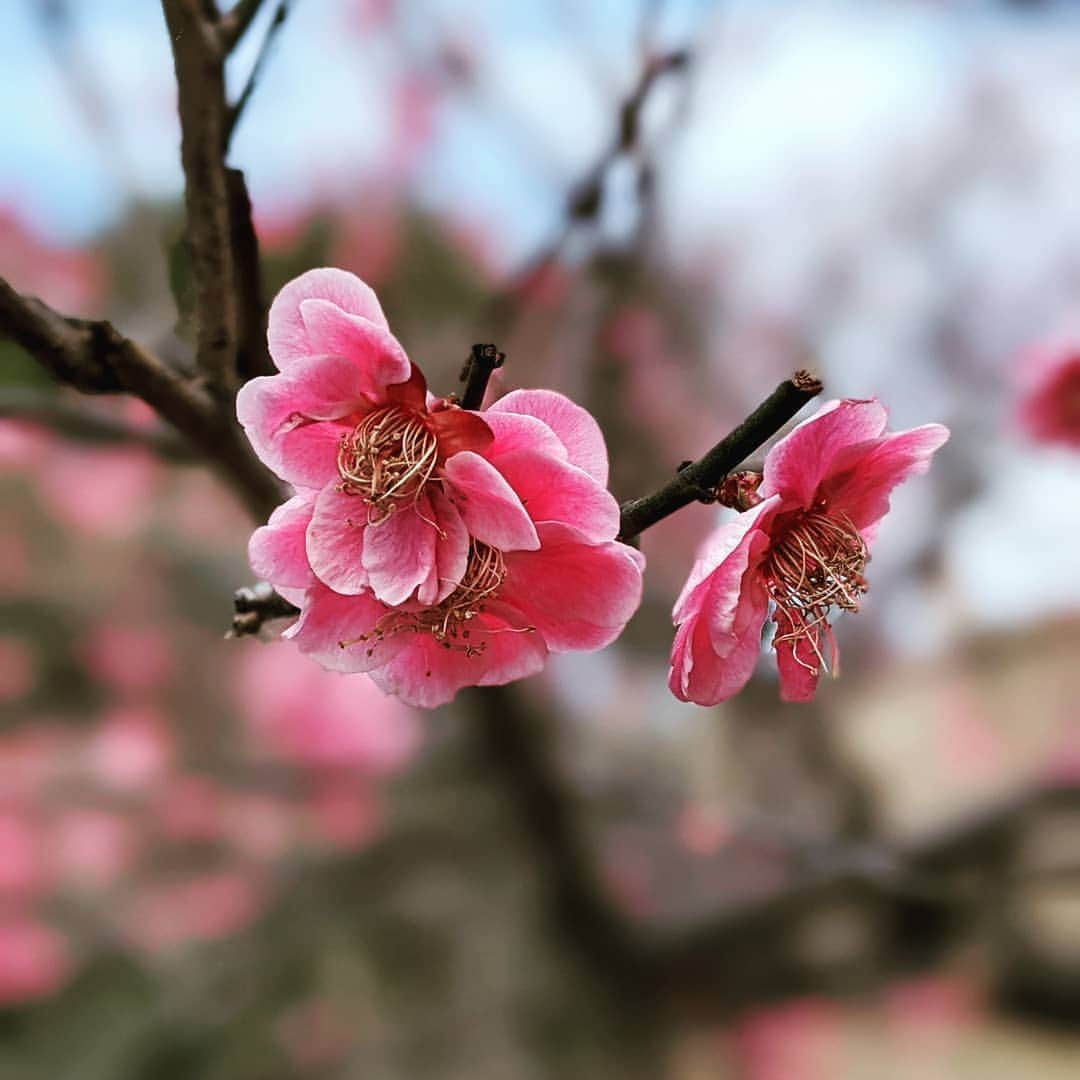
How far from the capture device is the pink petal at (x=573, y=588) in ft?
0.82

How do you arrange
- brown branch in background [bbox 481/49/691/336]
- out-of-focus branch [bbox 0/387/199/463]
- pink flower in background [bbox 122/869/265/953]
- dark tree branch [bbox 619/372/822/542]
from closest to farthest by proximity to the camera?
dark tree branch [bbox 619/372/822/542], out-of-focus branch [bbox 0/387/199/463], brown branch in background [bbox 481/49/691/336], pink flower in background [bbox 122/869/265/953]

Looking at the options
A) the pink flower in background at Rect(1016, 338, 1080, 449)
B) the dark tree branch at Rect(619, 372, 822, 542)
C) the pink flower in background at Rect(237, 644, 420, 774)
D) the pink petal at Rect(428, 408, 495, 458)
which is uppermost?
the pink flower in background at Rect(237, 644, 420, 774)

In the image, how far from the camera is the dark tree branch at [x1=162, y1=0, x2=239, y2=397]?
0.32 meters

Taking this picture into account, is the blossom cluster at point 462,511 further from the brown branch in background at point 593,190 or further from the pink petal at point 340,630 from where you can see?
the brown branch in background at point 593,190

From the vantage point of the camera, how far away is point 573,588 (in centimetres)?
26

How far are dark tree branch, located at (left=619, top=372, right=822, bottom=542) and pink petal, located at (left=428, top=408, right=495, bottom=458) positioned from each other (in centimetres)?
4

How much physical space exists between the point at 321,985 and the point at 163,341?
1.31 metres

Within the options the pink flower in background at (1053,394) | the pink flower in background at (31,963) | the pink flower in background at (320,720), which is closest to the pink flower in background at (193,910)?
the pink flower in background at (31,963)

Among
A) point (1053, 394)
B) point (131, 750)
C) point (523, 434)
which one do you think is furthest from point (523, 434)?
point (131, 750)

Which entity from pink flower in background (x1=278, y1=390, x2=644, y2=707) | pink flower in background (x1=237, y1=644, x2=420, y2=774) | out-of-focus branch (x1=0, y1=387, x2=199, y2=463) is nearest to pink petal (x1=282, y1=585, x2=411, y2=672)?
pink flower in background (x1=278, y1=390, x2=644, y2=707)

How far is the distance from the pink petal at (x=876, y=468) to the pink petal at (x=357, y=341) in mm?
Answer: 119

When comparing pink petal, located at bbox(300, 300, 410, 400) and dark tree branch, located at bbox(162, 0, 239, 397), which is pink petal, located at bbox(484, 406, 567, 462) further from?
dark tree branch, located at bbox(162, 0, 239, 397)

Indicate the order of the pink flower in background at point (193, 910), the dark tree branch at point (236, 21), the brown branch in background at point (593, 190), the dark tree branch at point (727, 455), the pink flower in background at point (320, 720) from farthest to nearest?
the pink flower in background at point (320, 720) < the pink flower in background at point (193, 910) < the brown branch in background at point (593, 190) < the dark tree branch at point (236, 21) < the dark tree branch at point (727, 455)

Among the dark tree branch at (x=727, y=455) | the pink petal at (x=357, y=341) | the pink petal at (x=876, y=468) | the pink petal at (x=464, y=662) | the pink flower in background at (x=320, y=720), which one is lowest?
the pink petal at (x=464, y=662)
